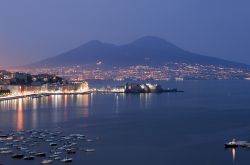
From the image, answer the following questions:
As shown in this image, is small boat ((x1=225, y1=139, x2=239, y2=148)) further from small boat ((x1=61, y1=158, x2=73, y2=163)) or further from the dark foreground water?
small boat ((x1=61, y1=158, x2=73, y2=163))

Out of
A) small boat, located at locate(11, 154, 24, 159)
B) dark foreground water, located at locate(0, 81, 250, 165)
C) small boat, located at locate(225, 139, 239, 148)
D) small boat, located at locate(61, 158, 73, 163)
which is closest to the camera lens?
small boat, located at locate(61, 158, 73, 163)

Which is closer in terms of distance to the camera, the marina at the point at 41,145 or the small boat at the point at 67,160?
the small boat at the point at 67,160

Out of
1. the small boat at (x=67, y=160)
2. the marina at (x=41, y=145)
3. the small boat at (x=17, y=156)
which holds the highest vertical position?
the marina at (x=41, y=145)

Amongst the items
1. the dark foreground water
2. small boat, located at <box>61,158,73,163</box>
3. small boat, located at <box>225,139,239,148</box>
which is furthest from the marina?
small boat, located at <box>225,139,239,148</box>

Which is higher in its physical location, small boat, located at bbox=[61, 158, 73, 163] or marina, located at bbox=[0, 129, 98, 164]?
marina, located at bbox=[0, 129, 98, 164]

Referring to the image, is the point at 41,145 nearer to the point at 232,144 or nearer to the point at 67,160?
the point at 67,160

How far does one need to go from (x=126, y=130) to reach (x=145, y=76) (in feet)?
128

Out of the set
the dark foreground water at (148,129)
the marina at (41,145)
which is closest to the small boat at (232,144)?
the dark foreground water at (148,129)

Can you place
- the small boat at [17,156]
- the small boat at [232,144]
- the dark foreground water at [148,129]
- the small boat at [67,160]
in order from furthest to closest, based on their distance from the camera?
1. the small boat at [232,144]
2. the dark foreground water at [148,129]
3. the small boat at [17,156]
4. the small boat at [67,160]

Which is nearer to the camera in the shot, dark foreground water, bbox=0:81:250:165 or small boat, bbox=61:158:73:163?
small boat, bbox=61:158:73:163

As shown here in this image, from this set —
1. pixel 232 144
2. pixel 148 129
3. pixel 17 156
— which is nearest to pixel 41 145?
pixel 17 156

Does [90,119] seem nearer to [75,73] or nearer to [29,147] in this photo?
[29,147]

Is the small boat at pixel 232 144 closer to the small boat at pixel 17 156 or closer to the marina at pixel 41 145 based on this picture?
the marina at pixel 41 145

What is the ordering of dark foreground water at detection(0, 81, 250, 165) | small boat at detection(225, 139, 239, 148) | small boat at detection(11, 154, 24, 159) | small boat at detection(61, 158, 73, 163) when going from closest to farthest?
small boat at detection(61, 158, 73, 163), small boat at detection(11, 154, 24, 159), dark foreground water at detection(0, 81, 250, 165), small boat at detection(225, 139, 239, 148)
